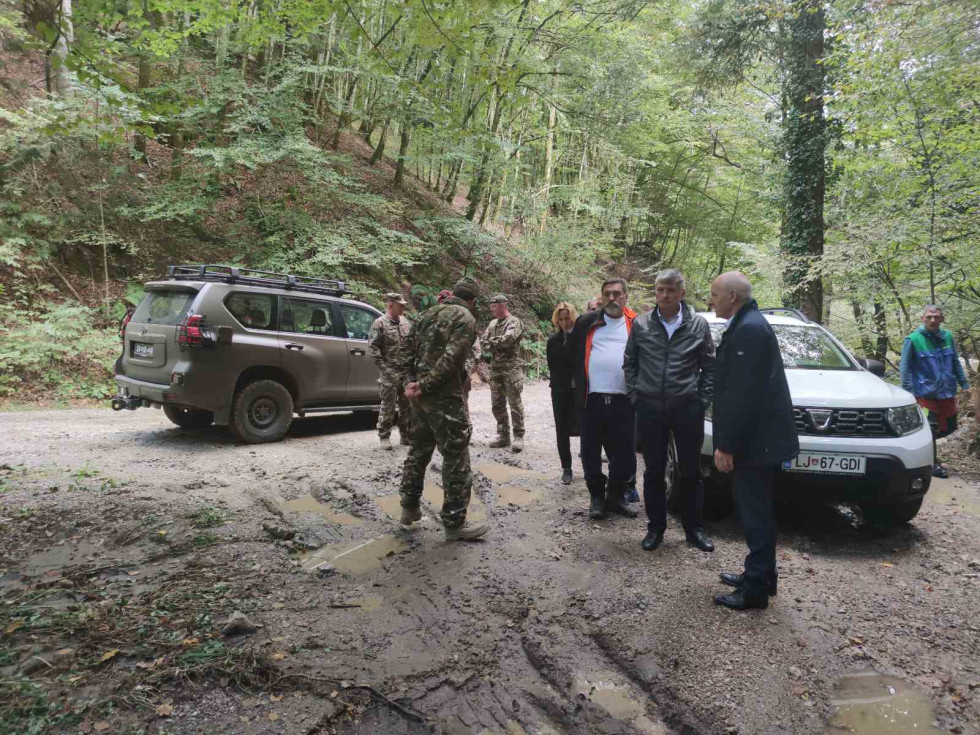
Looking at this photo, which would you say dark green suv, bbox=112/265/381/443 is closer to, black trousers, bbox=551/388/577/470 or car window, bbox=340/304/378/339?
car window, bbox=340/304/378/339

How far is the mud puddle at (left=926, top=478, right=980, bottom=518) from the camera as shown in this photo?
5.52 meters

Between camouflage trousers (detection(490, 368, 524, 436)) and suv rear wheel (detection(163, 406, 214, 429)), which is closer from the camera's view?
camouflage trousers (detection(490, 368, 524, 436))

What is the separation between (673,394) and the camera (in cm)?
385

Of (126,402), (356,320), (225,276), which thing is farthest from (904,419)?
(126,402)

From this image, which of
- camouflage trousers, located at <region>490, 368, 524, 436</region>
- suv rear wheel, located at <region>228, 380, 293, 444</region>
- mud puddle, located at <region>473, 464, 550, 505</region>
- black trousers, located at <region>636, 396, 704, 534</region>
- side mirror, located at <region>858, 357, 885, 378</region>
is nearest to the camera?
black trousers, located at <region>636, 396, 704, 534</region>

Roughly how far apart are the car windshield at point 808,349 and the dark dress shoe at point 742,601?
2.38 meters

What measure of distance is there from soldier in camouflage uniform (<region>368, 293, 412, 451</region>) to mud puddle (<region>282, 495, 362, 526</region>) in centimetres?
200

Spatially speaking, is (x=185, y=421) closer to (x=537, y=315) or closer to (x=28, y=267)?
(x=28, y=267)

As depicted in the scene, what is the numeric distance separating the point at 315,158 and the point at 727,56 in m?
9.63

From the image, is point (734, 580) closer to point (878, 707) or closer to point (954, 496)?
point (878, 707)

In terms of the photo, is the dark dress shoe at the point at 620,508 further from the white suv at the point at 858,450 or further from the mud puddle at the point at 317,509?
the mud puddle at the point at 317,509

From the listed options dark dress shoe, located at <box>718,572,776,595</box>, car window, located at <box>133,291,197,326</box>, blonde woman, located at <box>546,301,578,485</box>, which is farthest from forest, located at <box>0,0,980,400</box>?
dark dress shoe, located at <box>718,572,776,595</box>

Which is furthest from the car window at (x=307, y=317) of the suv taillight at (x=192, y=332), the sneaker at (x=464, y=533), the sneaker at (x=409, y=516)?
the sneaker at (x=464, y=533)

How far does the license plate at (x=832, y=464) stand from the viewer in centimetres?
401
